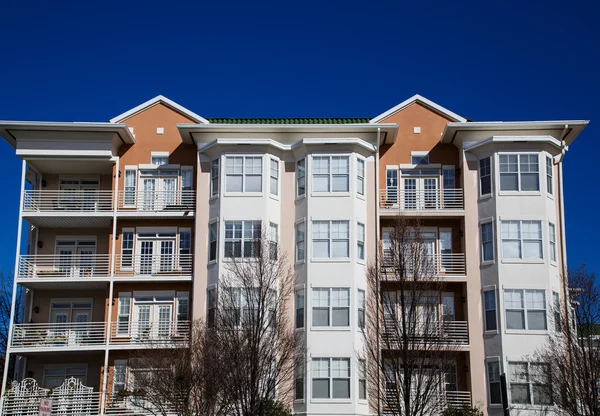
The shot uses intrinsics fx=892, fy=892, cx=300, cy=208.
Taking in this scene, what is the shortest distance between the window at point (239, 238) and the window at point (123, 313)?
5632 millimetres

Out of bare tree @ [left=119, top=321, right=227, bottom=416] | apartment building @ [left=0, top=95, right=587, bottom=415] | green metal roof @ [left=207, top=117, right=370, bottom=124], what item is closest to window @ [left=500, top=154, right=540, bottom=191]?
apartment building @ [left=0, top=95, right=587, bottom=415]

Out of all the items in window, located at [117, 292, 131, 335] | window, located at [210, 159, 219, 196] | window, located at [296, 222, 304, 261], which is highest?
window, located at [210, 159, 219, 196]

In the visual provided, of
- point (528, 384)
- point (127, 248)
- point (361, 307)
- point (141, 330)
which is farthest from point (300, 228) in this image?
point (528, 384)

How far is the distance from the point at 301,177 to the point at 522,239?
10640 millimetres

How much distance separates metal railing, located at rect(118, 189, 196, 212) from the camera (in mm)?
43281

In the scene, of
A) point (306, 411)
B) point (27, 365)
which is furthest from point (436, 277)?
point (27, 365)

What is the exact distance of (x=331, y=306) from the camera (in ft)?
132

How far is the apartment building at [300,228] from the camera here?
3984 centimetres

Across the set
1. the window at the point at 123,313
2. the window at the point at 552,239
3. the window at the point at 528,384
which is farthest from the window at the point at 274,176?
the window at the point at 528,384

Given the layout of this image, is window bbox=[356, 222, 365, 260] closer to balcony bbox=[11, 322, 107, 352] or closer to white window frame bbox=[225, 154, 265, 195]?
white window frame bbox=[225, 154, 265, 195]

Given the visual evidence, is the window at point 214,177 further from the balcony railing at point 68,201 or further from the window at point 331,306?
the window at point 331,306

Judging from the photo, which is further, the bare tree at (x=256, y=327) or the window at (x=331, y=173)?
the window at (x=331, y=173)

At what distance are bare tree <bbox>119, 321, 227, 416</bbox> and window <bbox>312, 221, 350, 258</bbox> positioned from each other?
6.68 m

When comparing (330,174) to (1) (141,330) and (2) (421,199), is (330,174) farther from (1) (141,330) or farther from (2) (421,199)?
(1) (141,330)
